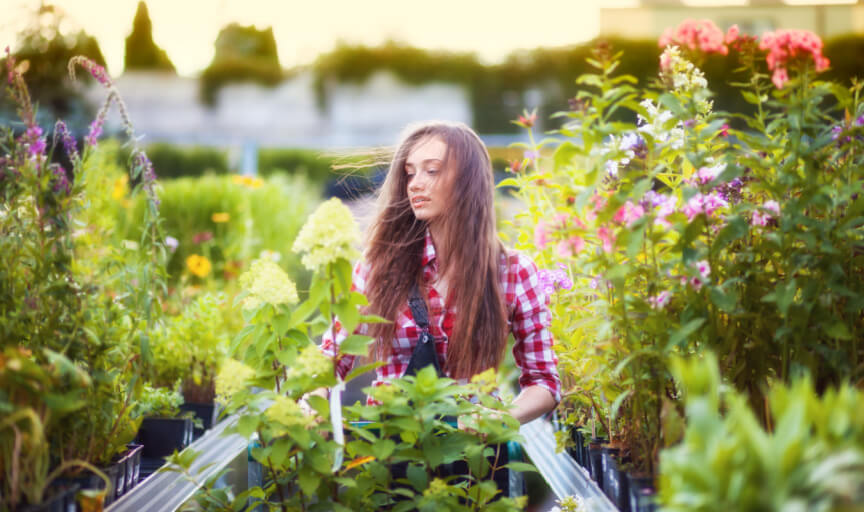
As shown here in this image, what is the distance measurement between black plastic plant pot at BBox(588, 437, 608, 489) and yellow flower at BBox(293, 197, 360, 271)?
837 mm

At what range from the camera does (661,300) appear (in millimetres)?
1345

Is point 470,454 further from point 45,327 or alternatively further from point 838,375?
point 45,327

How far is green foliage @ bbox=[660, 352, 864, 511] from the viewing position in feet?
2.25

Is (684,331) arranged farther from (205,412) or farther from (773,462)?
(205,412)

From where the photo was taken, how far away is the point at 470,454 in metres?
1.24

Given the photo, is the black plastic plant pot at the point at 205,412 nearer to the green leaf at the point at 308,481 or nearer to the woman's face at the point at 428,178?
the woman's face at the point at 428,178

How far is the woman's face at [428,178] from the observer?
1.89 metres

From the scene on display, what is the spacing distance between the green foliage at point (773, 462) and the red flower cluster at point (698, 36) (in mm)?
806

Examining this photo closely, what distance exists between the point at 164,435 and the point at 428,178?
1.19 m

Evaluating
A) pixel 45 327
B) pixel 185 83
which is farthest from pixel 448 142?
pixel 185 83

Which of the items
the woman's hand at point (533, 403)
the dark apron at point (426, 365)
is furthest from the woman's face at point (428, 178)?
the woman's hand at point (533, 403)

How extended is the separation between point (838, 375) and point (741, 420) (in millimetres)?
632

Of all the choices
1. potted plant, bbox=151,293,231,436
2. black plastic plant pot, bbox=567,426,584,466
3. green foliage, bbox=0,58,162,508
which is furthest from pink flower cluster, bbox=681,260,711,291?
potted plant, bbox=151,293,231,436

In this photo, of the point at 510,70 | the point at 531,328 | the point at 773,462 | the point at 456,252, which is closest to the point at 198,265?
the point at 456,252
